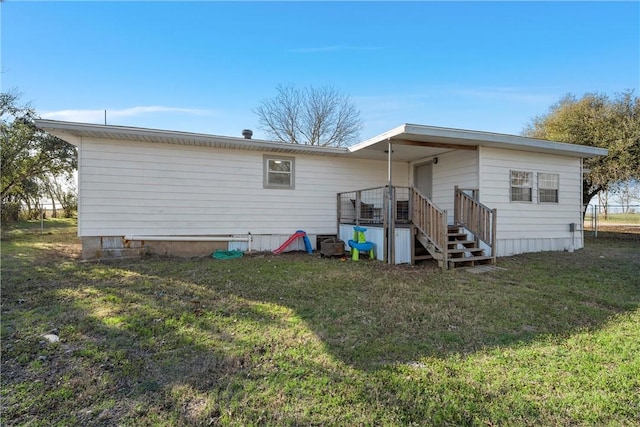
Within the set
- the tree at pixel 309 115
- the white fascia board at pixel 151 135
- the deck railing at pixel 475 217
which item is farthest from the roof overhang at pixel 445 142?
Result: the tree at pixel 309 115

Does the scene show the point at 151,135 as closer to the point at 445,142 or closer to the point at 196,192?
the point at 196,192

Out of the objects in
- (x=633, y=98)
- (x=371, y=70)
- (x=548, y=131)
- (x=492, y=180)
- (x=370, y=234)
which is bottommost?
(x=370, y=234)

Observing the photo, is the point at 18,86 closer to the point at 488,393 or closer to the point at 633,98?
the point at 488,393

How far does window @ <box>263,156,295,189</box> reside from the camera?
27.6 feet

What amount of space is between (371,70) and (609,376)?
12930 mm

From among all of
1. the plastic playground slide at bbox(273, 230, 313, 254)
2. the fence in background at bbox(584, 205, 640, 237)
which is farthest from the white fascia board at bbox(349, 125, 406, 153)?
the fence in background at bbox(584, 205, 640, 237)

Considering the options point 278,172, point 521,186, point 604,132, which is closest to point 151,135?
point 278,172

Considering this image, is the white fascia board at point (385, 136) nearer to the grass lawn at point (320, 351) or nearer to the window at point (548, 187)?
the grass lawn at point (320, 351)

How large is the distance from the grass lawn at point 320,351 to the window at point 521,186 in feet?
11.1

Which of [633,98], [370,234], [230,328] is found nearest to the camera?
[230,328]

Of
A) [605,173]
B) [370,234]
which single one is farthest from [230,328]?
[605,173]

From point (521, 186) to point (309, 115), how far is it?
14.6 meters

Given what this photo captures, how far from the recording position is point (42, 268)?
6.12 m

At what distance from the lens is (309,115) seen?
66.0 ft
